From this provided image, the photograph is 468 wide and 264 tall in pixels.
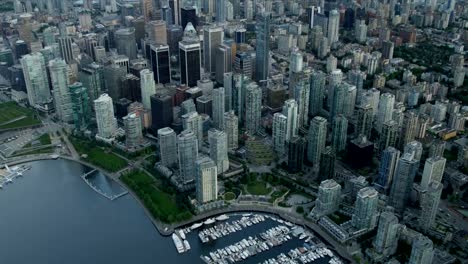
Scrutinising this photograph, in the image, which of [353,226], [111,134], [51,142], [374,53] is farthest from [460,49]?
[51,142]

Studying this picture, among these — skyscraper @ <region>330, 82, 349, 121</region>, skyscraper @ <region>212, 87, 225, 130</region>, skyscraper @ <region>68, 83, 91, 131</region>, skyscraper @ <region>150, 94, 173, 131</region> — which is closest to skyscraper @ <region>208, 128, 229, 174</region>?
skyscraper @ <region>212, 87, 225, 130</region>

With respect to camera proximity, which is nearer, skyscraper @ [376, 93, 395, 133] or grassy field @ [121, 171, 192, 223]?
Result: grassy field @ [121, 171, 192, 223]

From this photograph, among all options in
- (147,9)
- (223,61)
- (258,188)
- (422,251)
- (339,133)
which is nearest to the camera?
(422,251)

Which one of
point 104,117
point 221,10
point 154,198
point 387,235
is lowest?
point 154,198

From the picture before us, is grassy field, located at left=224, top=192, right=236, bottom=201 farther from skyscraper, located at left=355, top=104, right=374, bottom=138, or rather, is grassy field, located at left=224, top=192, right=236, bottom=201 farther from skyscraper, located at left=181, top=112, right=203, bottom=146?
skyscraper, located at left=355, top=104, right=374, bottom=138

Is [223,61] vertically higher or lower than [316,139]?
higher

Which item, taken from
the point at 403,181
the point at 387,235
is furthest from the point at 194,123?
the point at 387,235

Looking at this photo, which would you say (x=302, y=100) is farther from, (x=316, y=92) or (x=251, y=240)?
(x=251, y=240)
